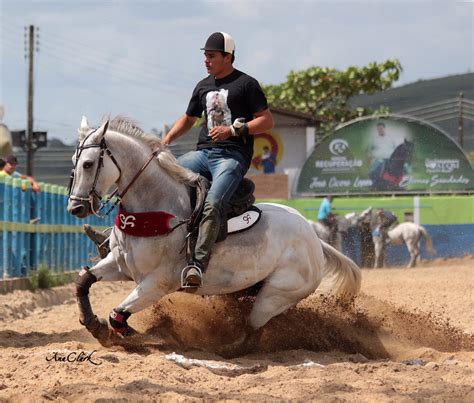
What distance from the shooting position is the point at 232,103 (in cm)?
828

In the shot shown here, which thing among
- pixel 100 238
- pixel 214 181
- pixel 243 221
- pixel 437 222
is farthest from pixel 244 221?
pixel 437 222

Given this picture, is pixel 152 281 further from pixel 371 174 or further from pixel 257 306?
pixel 371 174

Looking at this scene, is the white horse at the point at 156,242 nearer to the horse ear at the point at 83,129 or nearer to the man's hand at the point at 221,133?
the horse ear at the point at 83,129

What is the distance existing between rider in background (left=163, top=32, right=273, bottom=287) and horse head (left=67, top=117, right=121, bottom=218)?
797mm

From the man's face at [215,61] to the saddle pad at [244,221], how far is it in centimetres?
121

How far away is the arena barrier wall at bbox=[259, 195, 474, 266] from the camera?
2700 cm

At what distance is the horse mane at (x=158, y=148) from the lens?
8.09m

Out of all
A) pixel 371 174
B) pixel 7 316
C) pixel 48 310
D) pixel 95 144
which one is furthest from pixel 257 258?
pixel 371 174

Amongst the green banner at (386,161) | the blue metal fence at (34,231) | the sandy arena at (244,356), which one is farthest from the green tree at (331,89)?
the sandy arena at (244,356)

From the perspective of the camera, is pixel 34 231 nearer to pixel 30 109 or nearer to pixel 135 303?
pixel 135 303

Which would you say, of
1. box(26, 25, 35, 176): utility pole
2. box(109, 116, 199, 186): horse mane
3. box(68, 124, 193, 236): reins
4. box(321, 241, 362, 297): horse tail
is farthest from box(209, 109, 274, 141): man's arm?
box(26, 25, 35, 176): utility pole

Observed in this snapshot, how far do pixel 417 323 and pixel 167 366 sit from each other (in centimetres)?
348

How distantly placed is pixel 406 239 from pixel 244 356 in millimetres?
19245

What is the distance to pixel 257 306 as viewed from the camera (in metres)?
8.55
